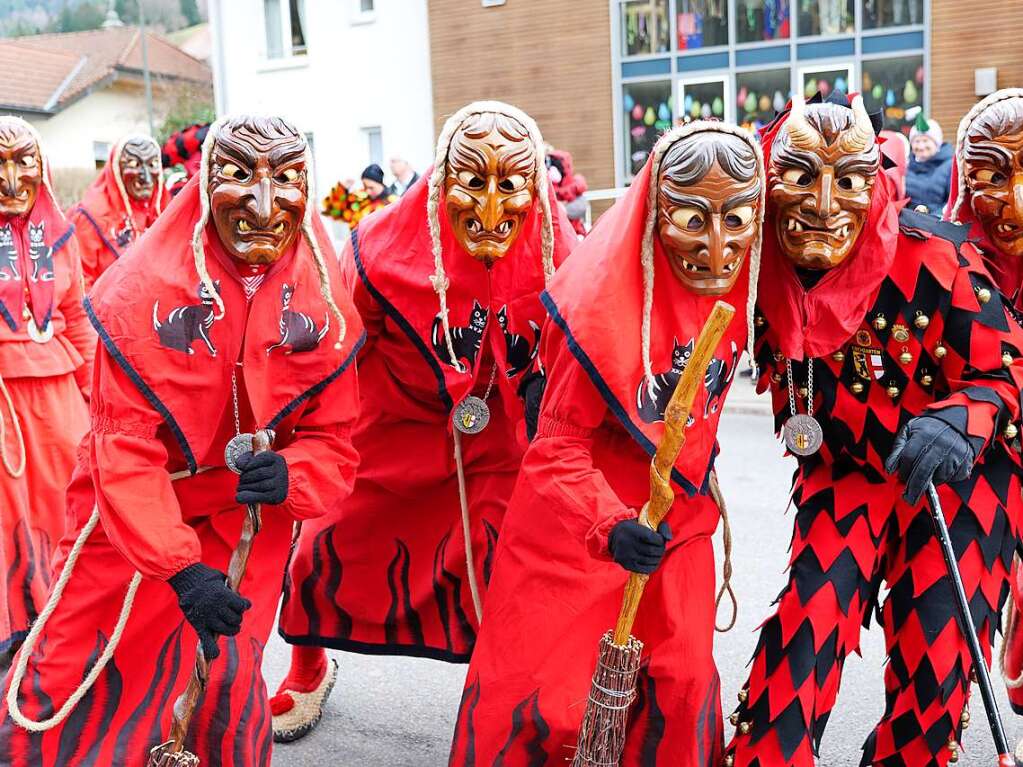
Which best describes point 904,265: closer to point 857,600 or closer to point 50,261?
point 857,600

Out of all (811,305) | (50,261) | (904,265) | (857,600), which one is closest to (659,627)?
(857,600)

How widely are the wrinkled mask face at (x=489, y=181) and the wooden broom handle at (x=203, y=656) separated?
82 cm

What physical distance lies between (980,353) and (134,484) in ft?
6.77

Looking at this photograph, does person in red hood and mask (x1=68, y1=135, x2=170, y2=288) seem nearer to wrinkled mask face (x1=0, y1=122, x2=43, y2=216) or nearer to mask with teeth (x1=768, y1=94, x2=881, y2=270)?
wrinkled mask face (x1=0, y1=122, x2=43, y2=216)

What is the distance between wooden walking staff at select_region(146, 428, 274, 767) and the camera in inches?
114

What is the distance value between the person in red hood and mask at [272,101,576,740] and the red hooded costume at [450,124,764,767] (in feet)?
1.50

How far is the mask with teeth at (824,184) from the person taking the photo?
2.94 m

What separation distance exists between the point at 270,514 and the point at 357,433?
78 centimetres

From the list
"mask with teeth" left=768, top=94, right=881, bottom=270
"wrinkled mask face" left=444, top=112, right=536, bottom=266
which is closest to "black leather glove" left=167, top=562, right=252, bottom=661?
"wrinkled mask face" left=444, top=112, right=536, bottom=266

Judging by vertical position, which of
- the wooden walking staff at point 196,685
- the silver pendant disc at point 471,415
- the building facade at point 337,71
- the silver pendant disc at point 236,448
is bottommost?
the wooden walking staff at point 196,685

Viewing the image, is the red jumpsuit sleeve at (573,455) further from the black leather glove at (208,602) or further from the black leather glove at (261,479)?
the black leather glove at (208,602)

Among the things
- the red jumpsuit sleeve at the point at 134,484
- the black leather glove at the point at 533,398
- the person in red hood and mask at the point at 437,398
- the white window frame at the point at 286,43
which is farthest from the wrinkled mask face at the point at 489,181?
the white window frame at the point at 286,43

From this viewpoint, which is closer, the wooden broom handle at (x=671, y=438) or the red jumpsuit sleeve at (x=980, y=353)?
the wooden broom handle at (x=671, y=438)

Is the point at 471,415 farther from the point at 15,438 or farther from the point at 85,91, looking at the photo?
the point at 85,91
